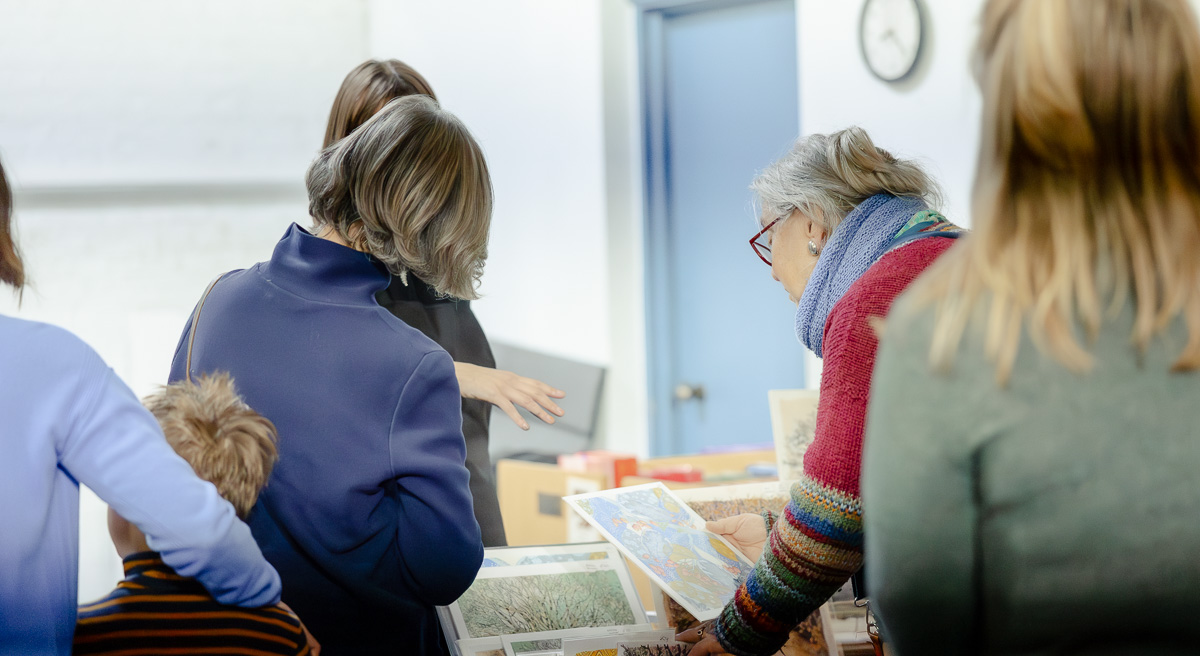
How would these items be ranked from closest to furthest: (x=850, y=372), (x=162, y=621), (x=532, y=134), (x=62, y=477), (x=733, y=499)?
1. (x=62, y=477)
2. (x=162, y=621)
3. (x=850, y=372)
4. (x=733, y=499)
5. (x=532, y=134)

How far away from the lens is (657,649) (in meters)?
1.44

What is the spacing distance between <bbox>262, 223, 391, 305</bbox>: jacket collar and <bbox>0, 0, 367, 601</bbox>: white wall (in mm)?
3285

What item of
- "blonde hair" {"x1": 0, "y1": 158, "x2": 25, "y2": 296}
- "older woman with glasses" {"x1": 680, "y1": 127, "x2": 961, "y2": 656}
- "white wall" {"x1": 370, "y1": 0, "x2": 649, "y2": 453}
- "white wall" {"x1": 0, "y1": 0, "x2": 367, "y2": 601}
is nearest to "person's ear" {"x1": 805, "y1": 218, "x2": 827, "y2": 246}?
"older woman with glasses" {"x1": 680, "y1": 127, "x2": 961, "y2": 656}

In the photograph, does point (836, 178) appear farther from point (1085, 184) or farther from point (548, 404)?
point (1085, 184)

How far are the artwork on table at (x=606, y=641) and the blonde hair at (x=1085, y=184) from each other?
82 cm

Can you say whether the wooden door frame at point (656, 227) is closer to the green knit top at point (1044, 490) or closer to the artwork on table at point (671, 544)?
the artwork on table at point (671, 544)

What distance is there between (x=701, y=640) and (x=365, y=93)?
1.26 m

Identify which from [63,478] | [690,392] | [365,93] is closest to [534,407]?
[63,478]

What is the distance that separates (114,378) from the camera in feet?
3.09

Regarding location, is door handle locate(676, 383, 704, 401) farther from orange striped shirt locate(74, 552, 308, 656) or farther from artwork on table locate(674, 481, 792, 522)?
orange striped shirt locate(74, 552, 308, 656)

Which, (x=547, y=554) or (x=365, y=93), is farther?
(x=365, y=93)

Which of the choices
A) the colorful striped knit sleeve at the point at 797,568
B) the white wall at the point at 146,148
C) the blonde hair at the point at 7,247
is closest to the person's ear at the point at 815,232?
the colorful striped knit sleeve at the point at 797,568

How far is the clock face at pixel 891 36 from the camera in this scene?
3244 millimetres

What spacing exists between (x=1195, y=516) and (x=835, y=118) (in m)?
2.86
